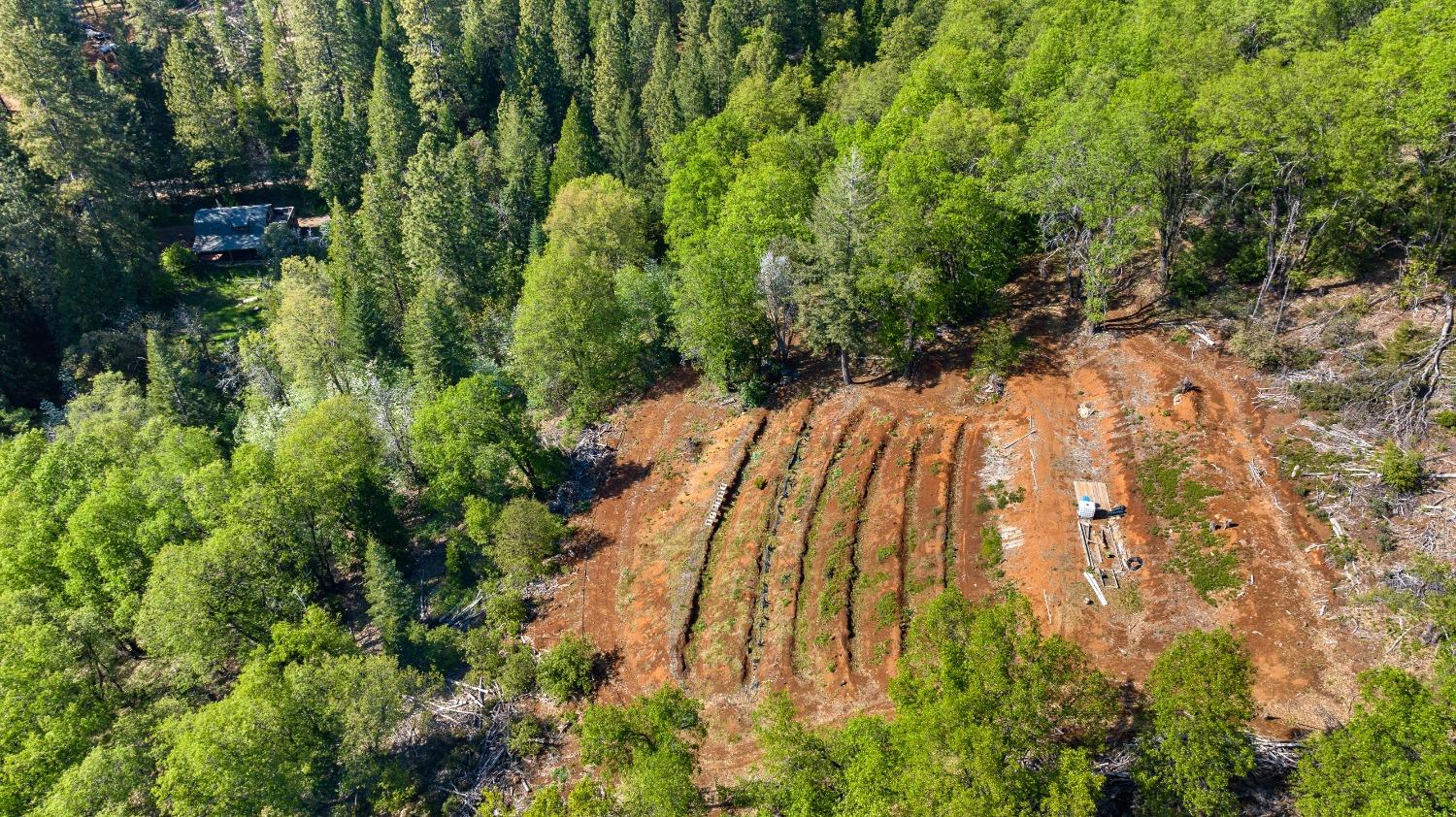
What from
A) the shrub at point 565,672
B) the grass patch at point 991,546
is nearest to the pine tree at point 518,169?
the shrub at point 565,672

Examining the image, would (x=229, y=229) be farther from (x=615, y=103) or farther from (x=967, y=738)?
(x=967, y=738)

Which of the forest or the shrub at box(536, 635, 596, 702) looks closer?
the forest

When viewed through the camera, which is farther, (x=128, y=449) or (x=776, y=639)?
(x=128, y=449)

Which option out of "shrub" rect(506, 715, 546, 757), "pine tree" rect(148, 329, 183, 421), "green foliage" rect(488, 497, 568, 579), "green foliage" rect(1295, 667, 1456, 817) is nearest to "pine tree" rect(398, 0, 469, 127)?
"pine tree" rect(148, 329, 183, 421)

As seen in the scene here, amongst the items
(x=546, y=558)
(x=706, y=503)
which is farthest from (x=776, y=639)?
(x=546, y=558)

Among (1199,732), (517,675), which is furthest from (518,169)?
(1199,732)

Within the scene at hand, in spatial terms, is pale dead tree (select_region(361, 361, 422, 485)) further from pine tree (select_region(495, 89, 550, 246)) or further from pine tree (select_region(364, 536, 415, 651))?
pine tree (select_region(495, 89, 550, 246))

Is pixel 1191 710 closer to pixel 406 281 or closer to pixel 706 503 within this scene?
pixel 706 503
